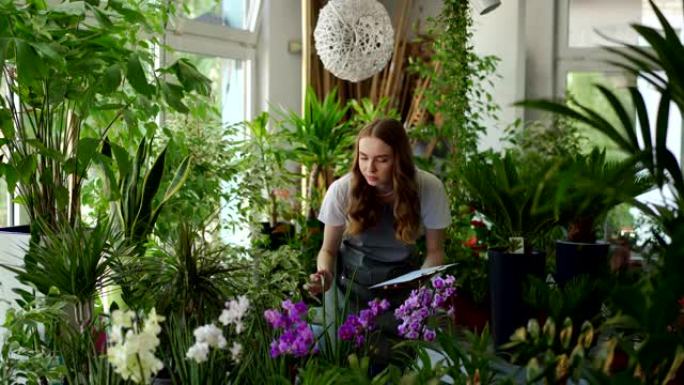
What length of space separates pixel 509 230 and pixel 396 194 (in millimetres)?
669

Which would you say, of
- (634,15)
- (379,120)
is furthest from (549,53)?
(379,120)

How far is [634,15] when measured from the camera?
6492 millimetres

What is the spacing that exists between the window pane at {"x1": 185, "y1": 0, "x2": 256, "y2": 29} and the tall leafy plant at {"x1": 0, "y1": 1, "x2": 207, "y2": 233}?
241 cm

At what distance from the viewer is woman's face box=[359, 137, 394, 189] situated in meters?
3.47

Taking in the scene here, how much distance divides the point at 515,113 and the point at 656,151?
4.58 m

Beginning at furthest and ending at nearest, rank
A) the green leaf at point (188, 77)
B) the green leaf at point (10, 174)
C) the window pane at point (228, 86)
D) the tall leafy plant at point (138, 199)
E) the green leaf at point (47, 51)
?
the window pane at point (228, 86) < the tall leafy plant at point (138, 199) < the green leaf at point (188, 77) < the green leaf at point (10, 174) < the green leaf at point (47, 51)

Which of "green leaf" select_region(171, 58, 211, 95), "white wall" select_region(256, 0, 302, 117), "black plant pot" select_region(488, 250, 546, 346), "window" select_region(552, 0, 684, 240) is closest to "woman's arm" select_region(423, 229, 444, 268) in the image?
"black plant pot" select_region(488, 250, 546, 346)

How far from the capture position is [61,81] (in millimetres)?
2812

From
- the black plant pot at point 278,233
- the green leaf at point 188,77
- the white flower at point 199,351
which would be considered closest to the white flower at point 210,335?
the white flower at point 199,351

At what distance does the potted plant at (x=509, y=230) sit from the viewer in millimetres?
2736

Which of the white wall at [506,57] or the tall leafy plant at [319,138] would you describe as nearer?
the tall leafy plant at [319,138]

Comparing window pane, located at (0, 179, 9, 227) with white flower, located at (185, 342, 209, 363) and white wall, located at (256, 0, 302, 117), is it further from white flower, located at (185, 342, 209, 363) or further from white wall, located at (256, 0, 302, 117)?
white flower, located at (185, 342, 209, 363)

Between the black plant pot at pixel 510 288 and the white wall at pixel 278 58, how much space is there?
3.65 meters

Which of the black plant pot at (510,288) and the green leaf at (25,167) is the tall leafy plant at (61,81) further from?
the black plant pot at (510,288)
